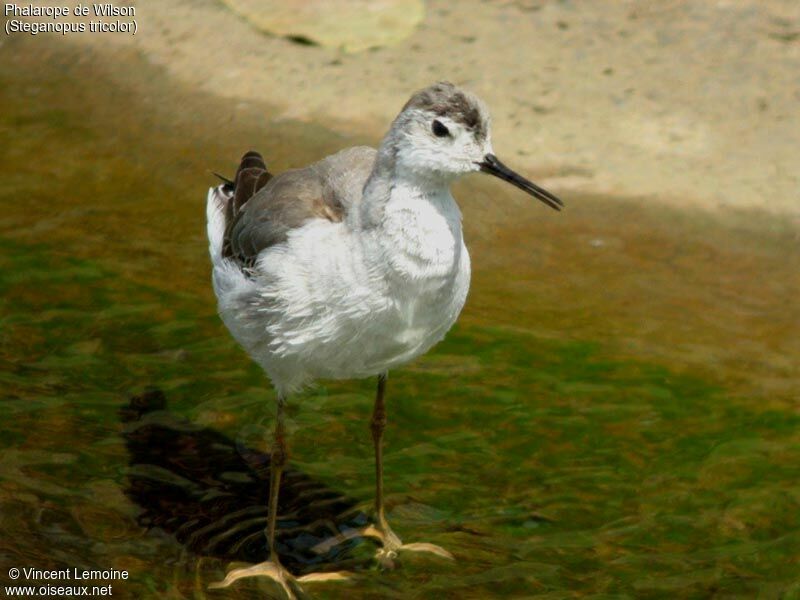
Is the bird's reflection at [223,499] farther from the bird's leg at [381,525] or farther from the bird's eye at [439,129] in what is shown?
the bird's eye at [439,129]

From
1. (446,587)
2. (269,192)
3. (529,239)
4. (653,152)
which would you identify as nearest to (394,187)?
(269,192)

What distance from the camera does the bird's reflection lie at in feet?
20.8

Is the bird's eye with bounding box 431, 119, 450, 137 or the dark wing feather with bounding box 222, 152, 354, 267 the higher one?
the bird's eye with bounding box 431, 119, 450, 137

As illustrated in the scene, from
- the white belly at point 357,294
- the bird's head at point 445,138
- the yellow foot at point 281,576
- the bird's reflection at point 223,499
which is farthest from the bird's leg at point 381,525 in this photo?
the bird's head at point 445,138

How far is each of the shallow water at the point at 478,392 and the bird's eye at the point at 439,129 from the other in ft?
6.68

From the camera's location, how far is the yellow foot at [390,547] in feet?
20.5

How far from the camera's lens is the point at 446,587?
597 cm

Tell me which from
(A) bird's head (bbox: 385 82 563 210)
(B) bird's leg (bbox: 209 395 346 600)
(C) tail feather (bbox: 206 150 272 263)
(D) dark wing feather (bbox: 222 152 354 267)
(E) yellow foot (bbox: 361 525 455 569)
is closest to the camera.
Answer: (A) bird's head (bbox: 385 82 563 210)

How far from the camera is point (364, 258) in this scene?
550 centimetres

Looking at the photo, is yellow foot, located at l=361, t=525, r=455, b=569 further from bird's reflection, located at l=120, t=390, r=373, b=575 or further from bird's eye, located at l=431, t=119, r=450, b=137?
bird's eye, located at l=431, t=119, r=450, b=137

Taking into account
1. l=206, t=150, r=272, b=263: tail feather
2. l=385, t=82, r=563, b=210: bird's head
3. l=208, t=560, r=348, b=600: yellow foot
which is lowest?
l=208, t=560, r=348, b=600: yellow foot

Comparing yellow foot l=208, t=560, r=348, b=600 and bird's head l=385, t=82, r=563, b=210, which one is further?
yellow foot l=208, t=560, r=348, b=600

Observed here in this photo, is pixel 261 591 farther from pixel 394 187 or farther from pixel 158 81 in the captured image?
pixel 158 81

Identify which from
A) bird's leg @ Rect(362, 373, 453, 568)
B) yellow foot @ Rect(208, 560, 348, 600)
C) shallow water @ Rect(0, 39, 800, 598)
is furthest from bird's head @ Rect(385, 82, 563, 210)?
yellow foot @ Rect(208, 560, 348, 600)
